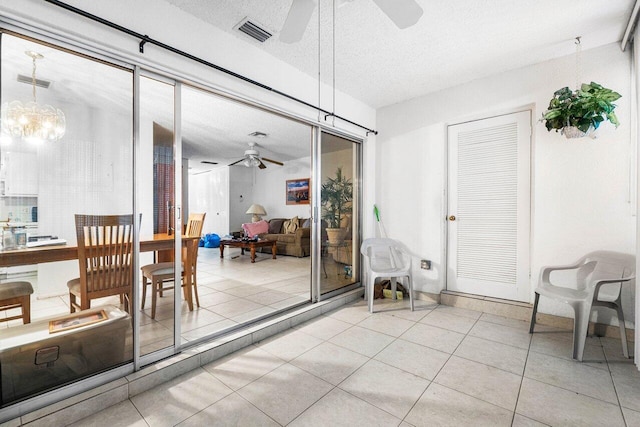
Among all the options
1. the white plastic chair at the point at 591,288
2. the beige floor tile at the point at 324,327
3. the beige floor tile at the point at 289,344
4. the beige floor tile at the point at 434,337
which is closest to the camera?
the white plastic chair at the point at 591,288

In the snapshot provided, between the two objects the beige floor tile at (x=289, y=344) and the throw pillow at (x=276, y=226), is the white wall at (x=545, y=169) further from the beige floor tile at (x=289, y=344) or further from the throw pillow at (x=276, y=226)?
the throw pillow at (x=276, y=226)

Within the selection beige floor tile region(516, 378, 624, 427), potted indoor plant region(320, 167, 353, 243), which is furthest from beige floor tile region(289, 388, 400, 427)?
potted indoor plant region(320, 167, 353, 243)

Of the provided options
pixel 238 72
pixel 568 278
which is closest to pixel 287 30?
pixel 238 72

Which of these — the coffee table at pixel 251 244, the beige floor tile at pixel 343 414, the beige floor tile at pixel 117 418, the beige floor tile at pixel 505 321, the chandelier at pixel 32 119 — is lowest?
the beige floor tile at pixel 343 414

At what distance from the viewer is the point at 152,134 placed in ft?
6.74

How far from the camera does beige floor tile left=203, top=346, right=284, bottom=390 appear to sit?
6.56ft

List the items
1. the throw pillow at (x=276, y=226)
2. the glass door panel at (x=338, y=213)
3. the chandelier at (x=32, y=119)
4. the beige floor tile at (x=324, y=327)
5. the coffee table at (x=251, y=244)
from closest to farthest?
1. the chandelier at (x=32, y=119)
2. the beige floor tile at (x=324, y=327)
3. the glass door panel at (x=338, y=213)
4. the coffee table at (x=251, y=244)
5. the throw pillow at (x=276, y=226)

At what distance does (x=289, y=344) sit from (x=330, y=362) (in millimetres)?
467

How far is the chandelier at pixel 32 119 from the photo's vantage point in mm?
1501

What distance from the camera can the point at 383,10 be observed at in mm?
1448

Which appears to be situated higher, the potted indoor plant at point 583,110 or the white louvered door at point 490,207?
the potted indoor plant at point 583,110

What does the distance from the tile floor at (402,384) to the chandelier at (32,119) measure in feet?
5.34

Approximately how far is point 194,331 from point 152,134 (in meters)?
1.72

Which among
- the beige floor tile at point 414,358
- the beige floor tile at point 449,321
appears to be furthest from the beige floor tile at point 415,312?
the beige floor tile at point 414,358
